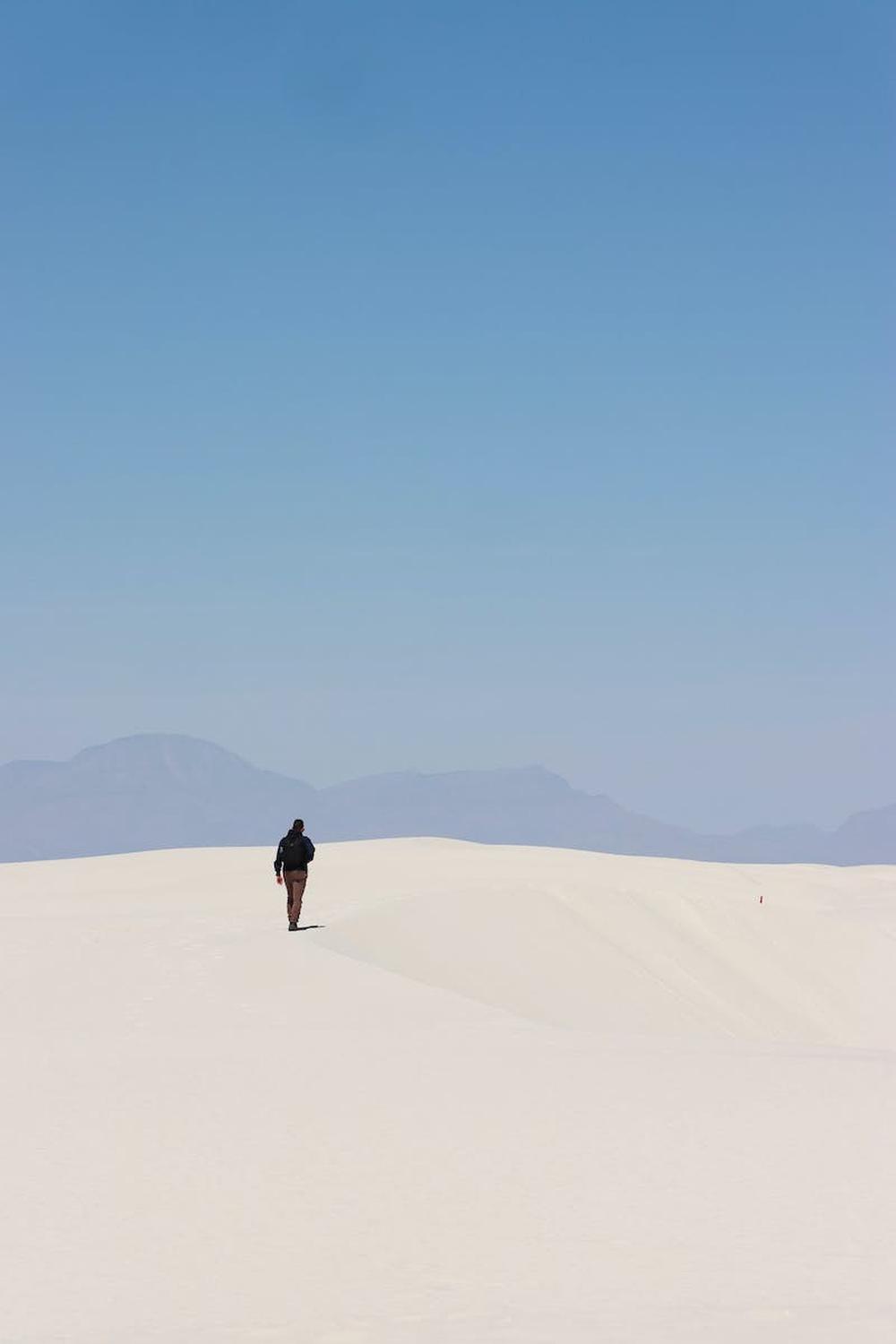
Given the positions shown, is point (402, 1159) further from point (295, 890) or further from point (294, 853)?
point (295, 890)

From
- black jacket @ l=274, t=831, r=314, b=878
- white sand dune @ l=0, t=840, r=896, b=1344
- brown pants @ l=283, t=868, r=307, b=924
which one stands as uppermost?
black jacket @ l=274, t=831, r=314, b=878

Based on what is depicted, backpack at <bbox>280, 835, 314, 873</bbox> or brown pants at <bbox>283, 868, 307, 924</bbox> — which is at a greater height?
backpack at <bbox>280, 835, 314, 873</bbox>

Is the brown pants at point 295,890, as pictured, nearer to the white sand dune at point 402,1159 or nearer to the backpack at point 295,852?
the backpack at point 295,852

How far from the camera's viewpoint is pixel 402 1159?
10.0 meters

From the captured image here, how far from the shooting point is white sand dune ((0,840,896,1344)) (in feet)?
23.6

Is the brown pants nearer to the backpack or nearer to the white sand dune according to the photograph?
the backpack

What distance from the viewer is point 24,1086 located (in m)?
12.2

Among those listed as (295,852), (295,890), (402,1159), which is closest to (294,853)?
(295,852)

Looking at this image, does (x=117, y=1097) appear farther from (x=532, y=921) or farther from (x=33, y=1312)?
(x=532, y=921)

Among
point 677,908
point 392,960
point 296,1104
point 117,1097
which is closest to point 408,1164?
point 296,1104

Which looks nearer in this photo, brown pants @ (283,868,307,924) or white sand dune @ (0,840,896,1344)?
white sand dune @ (0,840,896,1344)

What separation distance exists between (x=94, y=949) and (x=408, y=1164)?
12.1 m

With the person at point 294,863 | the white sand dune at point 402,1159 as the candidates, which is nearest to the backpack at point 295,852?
the person at point 294,863

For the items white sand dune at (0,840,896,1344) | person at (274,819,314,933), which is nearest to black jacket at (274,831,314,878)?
person at (274,819,314,933)
